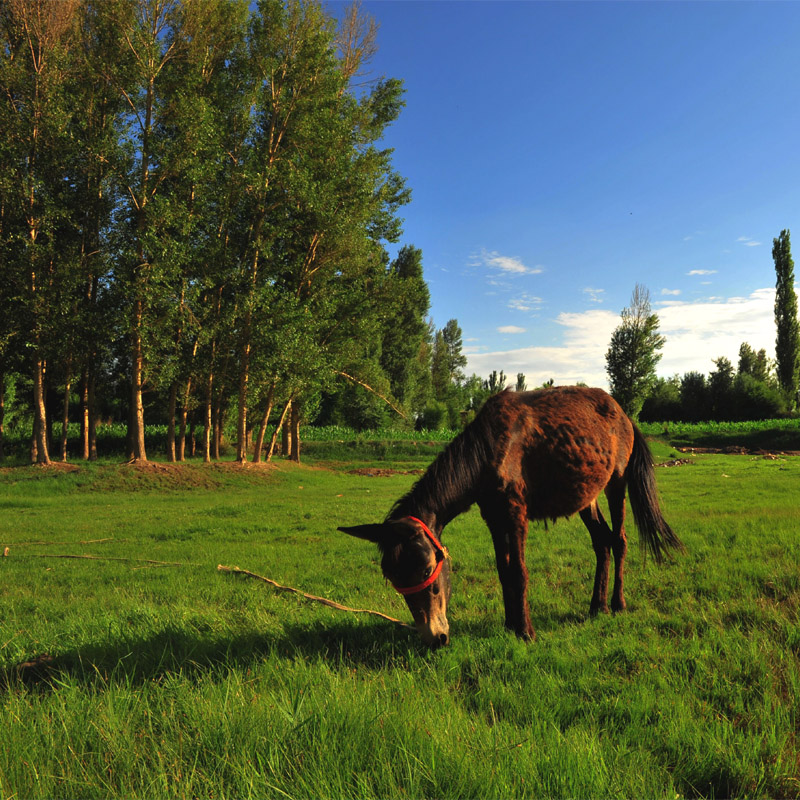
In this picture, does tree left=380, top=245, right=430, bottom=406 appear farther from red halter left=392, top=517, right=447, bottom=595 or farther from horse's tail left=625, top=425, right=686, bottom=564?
red halter left=392, top=517, right=447, bottom=595

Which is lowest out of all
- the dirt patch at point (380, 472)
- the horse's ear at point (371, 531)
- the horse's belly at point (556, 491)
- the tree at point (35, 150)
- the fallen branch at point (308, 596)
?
the dirt patch at point (380, 472)

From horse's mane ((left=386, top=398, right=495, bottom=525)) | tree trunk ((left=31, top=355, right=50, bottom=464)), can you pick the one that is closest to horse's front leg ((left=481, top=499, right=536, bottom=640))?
horse's mane ((left=386, top=398, right=495, bottom=525))

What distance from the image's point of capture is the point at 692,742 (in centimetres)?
242

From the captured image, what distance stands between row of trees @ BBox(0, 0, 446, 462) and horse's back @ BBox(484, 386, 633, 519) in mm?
18422

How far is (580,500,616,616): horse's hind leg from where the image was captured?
15.1ft

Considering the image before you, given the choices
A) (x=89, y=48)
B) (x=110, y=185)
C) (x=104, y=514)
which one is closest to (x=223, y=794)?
(x=104, y=514)

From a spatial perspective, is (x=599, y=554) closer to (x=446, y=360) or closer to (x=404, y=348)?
(x=404, y=348)

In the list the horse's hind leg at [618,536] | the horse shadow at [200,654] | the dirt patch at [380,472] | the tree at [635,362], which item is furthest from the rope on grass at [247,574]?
the tree at [635,362]

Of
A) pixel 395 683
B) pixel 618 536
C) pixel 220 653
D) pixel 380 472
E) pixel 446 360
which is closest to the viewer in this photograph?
pixel 395 683

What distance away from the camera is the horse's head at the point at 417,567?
342 cm

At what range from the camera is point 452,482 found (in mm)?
3934

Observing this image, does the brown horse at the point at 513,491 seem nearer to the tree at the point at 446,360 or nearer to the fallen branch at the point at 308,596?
the fallen branch at the point at 308,596

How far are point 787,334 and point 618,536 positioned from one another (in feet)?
217

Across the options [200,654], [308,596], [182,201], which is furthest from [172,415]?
[200,654]
